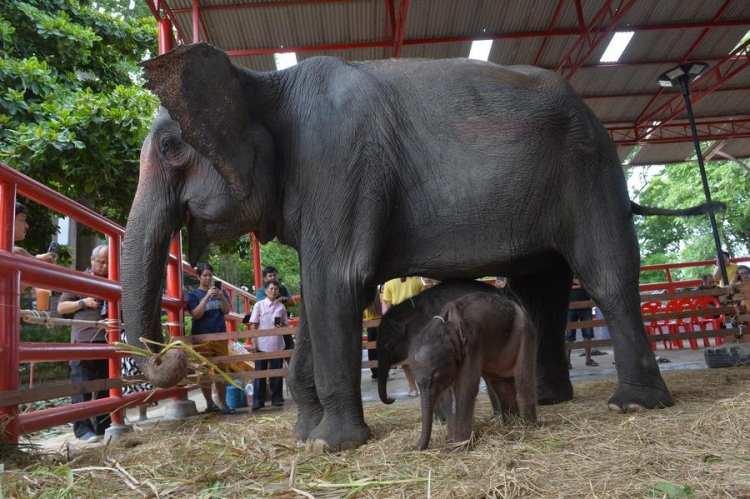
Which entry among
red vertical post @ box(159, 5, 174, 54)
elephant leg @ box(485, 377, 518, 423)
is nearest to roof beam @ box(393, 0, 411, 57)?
red vertical post @ box(159, 5, 174, 54)

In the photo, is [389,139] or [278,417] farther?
[278,417]

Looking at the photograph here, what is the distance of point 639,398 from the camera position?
10.3 feet

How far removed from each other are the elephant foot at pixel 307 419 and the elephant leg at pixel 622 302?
1.61 m

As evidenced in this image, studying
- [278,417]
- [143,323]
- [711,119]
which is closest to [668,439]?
[143,323]

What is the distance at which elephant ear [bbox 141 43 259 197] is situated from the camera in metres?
2.89

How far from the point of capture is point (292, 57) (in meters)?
11.9

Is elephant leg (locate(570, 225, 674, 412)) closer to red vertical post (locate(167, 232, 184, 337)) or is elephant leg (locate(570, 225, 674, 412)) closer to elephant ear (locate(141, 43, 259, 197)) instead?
elephant ear (locate(141, 43, 259, 197))

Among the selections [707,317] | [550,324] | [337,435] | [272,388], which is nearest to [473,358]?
[337,435]

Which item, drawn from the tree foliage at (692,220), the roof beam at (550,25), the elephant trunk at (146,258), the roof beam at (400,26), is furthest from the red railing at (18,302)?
the tree foliage at (692,220)

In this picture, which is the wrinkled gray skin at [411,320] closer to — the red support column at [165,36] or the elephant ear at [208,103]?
the elephant ear at [208,103]

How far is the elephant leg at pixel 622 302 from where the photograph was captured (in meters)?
3.19

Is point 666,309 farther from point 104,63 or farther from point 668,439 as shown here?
point 104,63

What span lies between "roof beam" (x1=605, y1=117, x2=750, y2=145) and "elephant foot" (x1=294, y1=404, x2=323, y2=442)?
49.3ft

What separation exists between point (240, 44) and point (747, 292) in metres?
8.68
